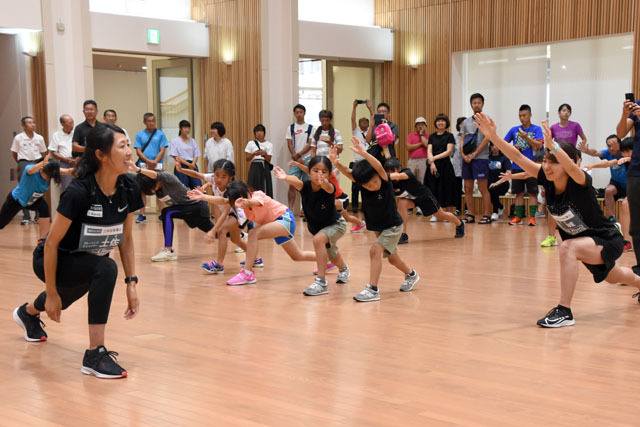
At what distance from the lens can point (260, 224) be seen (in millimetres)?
6664

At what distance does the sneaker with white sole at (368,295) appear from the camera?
18.9ft

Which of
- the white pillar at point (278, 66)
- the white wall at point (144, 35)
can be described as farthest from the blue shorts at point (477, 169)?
the white wall at point (144, 35)

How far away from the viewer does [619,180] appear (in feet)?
30.0

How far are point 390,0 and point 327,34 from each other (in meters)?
1.81

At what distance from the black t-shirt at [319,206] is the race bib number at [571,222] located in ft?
6.59

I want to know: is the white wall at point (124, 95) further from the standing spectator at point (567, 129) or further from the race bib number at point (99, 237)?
the race bib number at point (99, 237)

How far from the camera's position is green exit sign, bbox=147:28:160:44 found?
12792mm

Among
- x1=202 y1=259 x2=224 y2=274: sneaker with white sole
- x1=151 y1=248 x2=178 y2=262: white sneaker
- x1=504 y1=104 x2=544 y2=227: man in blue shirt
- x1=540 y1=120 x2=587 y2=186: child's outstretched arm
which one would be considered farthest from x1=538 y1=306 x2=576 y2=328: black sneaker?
x1=504 y1=104 x2=544 y2=227: man in blue shirt

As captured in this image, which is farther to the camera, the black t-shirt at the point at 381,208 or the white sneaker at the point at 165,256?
the white sneaker at the point at 165,256

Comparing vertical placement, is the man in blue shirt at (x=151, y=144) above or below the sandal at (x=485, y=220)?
above

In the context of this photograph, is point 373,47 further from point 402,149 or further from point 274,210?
point 274,210

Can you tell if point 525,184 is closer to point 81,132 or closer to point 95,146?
point 81,132

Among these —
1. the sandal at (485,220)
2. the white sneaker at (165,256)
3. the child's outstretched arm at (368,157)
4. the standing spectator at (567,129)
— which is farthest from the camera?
the sandal at (485,220)

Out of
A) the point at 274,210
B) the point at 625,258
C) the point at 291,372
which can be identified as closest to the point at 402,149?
the point at 625,258
